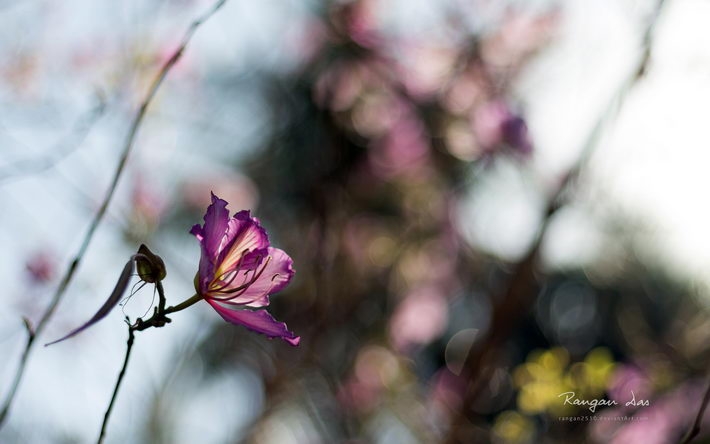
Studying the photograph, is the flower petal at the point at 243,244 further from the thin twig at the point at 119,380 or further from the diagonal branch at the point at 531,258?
the diagonal branch at the point at 531,258

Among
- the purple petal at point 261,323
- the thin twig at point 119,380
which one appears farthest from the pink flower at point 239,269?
the thin twig at point 119,380

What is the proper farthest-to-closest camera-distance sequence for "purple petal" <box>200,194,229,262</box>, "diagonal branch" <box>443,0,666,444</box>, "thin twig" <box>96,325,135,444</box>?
"diagonal branch" <box>443,0,666,444</box>
"purple petal" <box>200,194,229,262</box>
"thin twig" <box>96,325,135,444</box>

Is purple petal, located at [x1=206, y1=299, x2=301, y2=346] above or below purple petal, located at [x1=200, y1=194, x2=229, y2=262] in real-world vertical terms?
below

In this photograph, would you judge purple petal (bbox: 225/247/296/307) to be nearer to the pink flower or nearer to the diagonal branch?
the pink flower

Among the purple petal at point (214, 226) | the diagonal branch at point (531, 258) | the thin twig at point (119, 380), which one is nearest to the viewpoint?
the thin twig at point (119, 380)

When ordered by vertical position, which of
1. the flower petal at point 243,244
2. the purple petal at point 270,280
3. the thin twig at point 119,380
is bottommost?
the thin twig at point 119,380

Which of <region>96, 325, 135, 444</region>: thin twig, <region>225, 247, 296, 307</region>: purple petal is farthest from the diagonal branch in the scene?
<region>96, 325, 135, 444</region>: thin twig

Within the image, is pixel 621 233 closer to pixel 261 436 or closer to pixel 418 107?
pixel 418 107

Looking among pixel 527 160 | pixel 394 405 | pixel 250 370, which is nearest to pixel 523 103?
pixel 527 160
